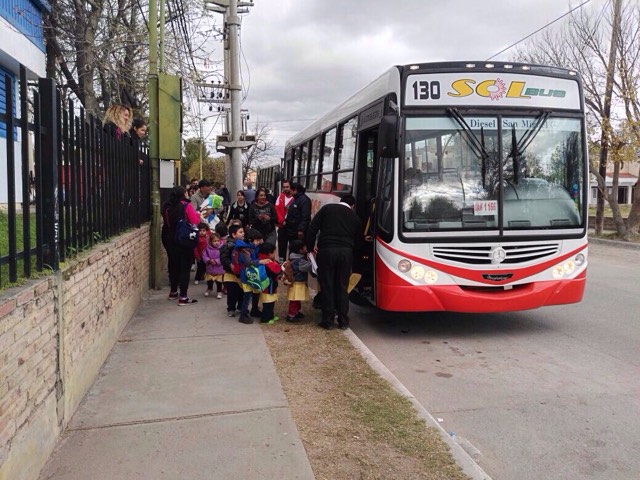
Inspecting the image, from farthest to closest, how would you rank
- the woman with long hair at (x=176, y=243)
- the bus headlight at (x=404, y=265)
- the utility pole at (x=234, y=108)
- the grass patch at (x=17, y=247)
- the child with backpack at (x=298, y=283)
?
the utility pole at (x=234, y=108) → the woman with long hair at (x=176, y=243) → the child with backpack at (x=298, y=283) → the bus headlight at (x=404, y=265) → the grass patch at (x=17, y=247)

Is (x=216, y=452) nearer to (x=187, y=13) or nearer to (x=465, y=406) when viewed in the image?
(x=465, y=406)

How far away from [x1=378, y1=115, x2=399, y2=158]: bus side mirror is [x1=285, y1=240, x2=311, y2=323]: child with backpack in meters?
1.90

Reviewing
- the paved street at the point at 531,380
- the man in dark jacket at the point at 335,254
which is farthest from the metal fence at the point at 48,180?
the paved street at the point at 531,380

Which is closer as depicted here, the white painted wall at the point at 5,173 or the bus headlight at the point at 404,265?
the white painted wall at the point at 5,173

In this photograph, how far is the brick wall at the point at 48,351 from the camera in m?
3.10

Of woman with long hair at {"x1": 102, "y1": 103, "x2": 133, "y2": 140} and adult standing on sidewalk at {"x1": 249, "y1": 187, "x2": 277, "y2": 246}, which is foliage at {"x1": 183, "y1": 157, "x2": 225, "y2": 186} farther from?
woman with long hair at {"x1": 102, "y1": 103, "x2": 133, "y2": 140}

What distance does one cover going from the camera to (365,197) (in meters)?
8.02

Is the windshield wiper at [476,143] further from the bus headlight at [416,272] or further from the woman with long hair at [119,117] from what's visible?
the woman with long hair at [119,117]

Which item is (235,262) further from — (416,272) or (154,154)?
(154,154)

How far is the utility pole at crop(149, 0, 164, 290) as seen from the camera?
9898 millimetres

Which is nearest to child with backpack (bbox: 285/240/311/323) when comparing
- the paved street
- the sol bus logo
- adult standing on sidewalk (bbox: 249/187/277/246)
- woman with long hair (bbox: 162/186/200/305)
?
the paved street

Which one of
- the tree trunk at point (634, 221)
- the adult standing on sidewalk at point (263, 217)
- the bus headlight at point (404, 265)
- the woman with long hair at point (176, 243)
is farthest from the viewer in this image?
the tree trunk at point (634, 221)

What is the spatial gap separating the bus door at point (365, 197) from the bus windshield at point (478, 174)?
2.96 ft

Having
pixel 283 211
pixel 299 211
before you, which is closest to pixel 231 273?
pixel 299 211
